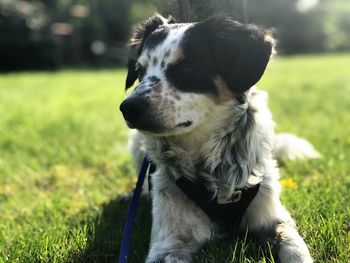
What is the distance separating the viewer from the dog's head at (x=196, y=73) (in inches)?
113

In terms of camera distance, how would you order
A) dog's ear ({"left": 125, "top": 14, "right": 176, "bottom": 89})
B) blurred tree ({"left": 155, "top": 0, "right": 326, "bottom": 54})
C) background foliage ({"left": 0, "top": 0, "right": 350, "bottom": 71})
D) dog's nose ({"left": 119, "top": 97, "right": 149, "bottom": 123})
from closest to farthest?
1. dog's nose ({"left": 119, "top": 97, "right": 149, "bottom": 123})
2. dog's ear ({"left": 125, "top": 14, "right": 176, "bottom": 89})
3. background foliage ({"left": 0, "top": 0, "right": 350, "bottom": 71})
4. blurred tree ({"left": 155, "top": 0, "right": 326, "bottom": 54})

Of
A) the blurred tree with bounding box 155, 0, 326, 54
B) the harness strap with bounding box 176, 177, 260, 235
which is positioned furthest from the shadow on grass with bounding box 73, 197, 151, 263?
the blurred tree with bounding box 155, 0, 326, 54

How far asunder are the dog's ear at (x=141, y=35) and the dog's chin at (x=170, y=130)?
0.87 m

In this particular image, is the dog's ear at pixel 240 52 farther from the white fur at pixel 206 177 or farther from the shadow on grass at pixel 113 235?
the shadow on grass at pixel 113 235

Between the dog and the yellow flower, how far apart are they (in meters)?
0.90

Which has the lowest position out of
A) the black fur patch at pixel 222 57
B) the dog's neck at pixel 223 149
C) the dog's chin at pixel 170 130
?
the dog's neck at pixel 223 149

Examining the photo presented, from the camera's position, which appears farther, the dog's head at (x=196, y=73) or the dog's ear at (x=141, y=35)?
the dog's ear at (x=141, y=35)

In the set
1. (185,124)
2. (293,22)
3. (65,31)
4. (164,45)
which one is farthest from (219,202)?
(293,22)

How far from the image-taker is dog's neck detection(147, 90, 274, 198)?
316cm

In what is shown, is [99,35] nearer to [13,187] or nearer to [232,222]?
[13,187]

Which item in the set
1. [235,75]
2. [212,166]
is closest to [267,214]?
[212,166]

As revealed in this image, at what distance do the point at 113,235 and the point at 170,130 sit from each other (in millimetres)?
1000

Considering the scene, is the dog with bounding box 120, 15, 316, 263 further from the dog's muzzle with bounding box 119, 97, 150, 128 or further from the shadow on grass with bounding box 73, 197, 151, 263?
the shadow on grass with bounding box 73, 197, 151, 263

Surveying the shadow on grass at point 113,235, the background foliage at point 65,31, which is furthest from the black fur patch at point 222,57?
the background foliage at point 65,31
